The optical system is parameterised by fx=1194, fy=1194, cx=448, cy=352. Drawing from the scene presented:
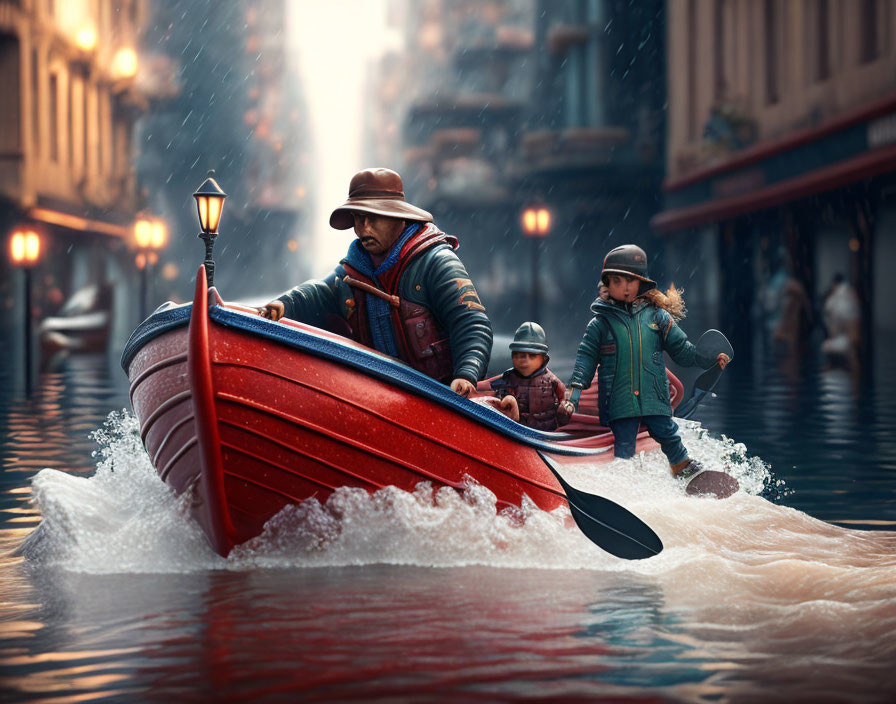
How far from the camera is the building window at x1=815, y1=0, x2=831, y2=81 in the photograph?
25.0 m

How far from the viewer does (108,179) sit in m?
41.6

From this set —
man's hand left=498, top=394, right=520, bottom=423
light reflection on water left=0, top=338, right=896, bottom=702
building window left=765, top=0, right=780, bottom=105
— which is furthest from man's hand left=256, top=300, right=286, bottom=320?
building window left=765, top=0, right=780, bottom=105

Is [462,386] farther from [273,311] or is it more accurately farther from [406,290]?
[273,311]

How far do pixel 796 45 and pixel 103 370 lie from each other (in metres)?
16.6

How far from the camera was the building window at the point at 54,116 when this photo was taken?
34906mm

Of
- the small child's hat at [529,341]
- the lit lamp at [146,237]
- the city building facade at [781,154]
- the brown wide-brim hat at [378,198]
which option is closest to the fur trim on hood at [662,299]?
the small child's hat at [529,341]

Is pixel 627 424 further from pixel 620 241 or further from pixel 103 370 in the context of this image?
pixel 620 241

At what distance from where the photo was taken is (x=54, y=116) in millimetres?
35312

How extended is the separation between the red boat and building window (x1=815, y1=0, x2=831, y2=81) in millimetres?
21284

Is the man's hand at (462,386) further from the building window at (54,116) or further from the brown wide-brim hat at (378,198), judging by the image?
the building window at (54,116)

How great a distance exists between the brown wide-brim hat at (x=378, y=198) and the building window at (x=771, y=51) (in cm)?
2340

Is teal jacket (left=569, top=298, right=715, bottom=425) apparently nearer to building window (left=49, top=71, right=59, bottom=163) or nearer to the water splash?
the water splash

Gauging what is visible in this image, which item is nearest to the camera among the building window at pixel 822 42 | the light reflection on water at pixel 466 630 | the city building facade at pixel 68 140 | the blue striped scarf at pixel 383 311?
the light reflection on water at pixel 466 630

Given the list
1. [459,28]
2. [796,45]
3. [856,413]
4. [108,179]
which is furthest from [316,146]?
[856,413]
